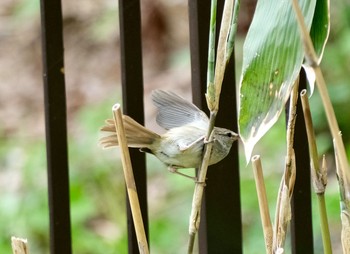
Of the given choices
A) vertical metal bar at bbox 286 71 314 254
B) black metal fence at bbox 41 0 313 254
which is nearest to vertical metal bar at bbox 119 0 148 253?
black metal fence at bbox 41 0 313 254

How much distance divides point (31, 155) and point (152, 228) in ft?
2.11

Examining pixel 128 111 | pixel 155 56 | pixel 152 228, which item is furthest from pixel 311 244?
pixel 155 56

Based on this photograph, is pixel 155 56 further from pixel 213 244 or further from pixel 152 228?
pixel 213 244

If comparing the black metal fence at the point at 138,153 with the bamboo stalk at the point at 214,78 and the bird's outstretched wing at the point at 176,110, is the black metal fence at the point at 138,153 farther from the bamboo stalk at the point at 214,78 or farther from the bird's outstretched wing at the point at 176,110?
the bamboo stalk at the point at 214,78

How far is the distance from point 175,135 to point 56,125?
52cm

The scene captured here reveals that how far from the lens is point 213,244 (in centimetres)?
139

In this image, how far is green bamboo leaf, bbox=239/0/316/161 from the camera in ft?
2.74

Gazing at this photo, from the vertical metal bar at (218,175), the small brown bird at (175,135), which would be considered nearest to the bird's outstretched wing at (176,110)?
the small brown bird at (175,135)

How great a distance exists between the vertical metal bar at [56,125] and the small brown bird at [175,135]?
46 cm

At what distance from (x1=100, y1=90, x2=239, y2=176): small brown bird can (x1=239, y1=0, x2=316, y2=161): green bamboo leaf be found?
0.16 feet

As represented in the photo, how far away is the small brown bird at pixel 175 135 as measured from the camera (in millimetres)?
885

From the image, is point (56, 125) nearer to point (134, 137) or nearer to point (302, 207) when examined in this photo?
point (302, 207)

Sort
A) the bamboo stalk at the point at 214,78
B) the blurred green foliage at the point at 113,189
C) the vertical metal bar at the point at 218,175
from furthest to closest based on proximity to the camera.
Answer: the blurred green foliage at the point at 113,189 < the vertical metal bar at the point at 218,175 < the bamboo stalk at the point at 214,78

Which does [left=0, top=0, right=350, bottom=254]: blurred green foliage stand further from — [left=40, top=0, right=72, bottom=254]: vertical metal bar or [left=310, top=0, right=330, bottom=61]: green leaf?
[left=310, top=0, right=330, bottom=61]: green leaf
